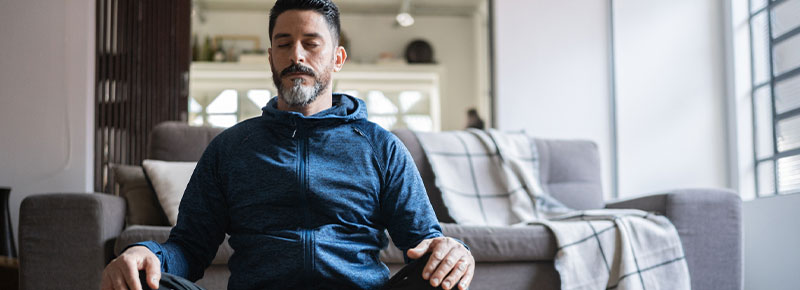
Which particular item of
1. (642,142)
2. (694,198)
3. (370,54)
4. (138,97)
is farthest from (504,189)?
(370,54)

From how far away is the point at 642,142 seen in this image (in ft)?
13.4

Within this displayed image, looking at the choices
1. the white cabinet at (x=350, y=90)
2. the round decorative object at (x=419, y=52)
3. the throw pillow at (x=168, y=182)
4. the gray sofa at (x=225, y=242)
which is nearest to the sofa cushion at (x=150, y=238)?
the gray sofa at (x=225, y=242)

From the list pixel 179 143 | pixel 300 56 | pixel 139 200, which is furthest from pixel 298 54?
pixel 179 143

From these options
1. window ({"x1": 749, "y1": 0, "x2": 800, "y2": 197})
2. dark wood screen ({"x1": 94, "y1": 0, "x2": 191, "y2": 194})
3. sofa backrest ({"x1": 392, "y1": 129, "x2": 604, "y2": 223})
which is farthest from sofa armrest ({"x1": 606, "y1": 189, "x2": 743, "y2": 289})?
dark wood screen ({"x1": 94, "y1": 0, "x2": 191, "y2": 194})

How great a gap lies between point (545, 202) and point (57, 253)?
1.80 metres

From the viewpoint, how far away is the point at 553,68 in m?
4.21

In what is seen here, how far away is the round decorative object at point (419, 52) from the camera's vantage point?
844cm

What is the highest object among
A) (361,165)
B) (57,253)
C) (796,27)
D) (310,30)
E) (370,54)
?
(370,54)

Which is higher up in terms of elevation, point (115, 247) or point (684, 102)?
point (684, 102)

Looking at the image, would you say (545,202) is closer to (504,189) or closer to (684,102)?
(504,189)

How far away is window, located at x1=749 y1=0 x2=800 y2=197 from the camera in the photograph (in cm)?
342

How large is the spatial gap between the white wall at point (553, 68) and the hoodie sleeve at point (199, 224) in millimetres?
2831

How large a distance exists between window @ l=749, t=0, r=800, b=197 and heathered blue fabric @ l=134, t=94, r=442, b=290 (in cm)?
253

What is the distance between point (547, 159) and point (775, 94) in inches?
50.4
